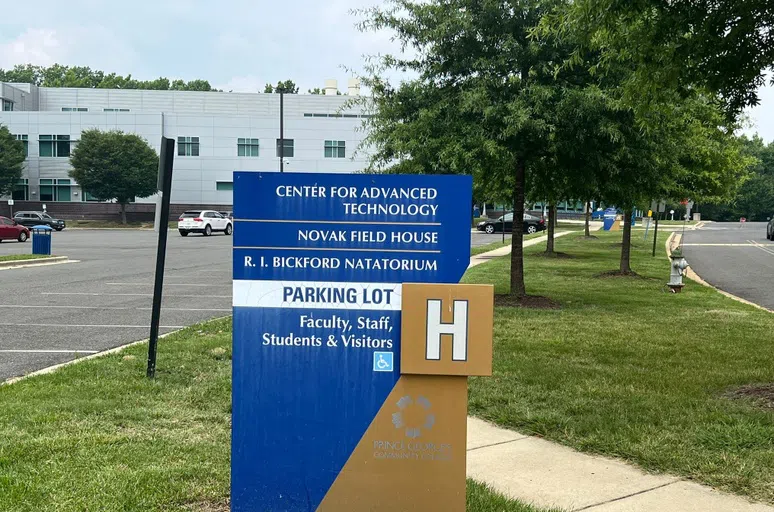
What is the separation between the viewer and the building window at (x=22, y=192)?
6681 cm

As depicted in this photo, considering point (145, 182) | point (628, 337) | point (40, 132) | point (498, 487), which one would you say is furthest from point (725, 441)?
point (40, 132)

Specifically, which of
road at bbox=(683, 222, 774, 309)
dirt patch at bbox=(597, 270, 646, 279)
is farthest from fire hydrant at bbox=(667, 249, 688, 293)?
dirt patch at bbox=(597, 270, 646, 279)

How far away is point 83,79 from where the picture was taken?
12675 cm

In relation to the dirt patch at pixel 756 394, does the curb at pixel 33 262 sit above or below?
below

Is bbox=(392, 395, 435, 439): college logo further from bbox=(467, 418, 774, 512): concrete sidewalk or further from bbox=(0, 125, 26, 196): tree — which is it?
bbox=(0, 125, 26, 196): tree

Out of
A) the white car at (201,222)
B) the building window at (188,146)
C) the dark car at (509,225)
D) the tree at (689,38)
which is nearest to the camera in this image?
the tree at (689,38)

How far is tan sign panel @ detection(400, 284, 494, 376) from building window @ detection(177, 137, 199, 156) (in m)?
66.4

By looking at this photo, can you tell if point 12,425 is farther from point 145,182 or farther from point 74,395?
point 145,182

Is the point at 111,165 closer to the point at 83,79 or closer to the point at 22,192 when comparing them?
the point at 22,192

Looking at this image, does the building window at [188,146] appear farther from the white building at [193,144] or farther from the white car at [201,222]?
the white car at [201,222]

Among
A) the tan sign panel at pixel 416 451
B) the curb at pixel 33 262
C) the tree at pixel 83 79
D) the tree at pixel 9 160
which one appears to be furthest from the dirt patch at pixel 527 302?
the tree at pixel 83 79

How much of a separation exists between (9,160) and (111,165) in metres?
9.09

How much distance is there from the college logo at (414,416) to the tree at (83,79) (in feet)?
435

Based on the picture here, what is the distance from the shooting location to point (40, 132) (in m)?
66.9
